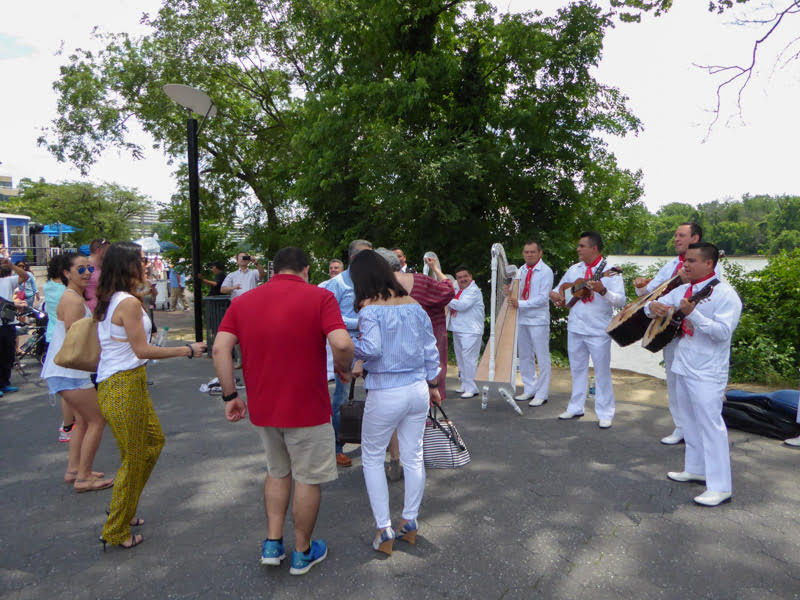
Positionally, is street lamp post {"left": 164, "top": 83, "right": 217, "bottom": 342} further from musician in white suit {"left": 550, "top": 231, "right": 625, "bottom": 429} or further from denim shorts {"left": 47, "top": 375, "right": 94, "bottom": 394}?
musician in white suit {"left": 550, "top": 231, "right": 625, "bottom": 429}

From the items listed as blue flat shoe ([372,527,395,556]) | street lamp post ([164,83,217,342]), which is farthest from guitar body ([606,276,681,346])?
street lamp post ([164,83,217,342])

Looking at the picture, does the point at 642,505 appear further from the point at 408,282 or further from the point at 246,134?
the point at 246,134

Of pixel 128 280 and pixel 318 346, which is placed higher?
pixel 128 280

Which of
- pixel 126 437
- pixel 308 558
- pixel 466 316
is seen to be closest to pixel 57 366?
pixel 126 437

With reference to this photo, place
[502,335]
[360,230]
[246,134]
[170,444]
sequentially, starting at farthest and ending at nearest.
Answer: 1. [246,134]
2. [360,230]
3. [502,335]
4. [170,444]

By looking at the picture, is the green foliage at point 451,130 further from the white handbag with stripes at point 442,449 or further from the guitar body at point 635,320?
the white handbag with stripes at point 442,449

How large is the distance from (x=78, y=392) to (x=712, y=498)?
4816 millimetres

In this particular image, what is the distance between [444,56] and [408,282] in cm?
907

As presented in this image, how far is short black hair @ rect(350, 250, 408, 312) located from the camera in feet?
10.5

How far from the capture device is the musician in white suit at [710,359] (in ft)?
12.6

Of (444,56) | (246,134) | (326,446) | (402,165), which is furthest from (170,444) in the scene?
(246,134)

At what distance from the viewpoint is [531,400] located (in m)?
6.88

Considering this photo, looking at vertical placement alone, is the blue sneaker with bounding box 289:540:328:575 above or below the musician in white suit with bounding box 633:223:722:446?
below

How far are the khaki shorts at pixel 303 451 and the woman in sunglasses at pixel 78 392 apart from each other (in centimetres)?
181
